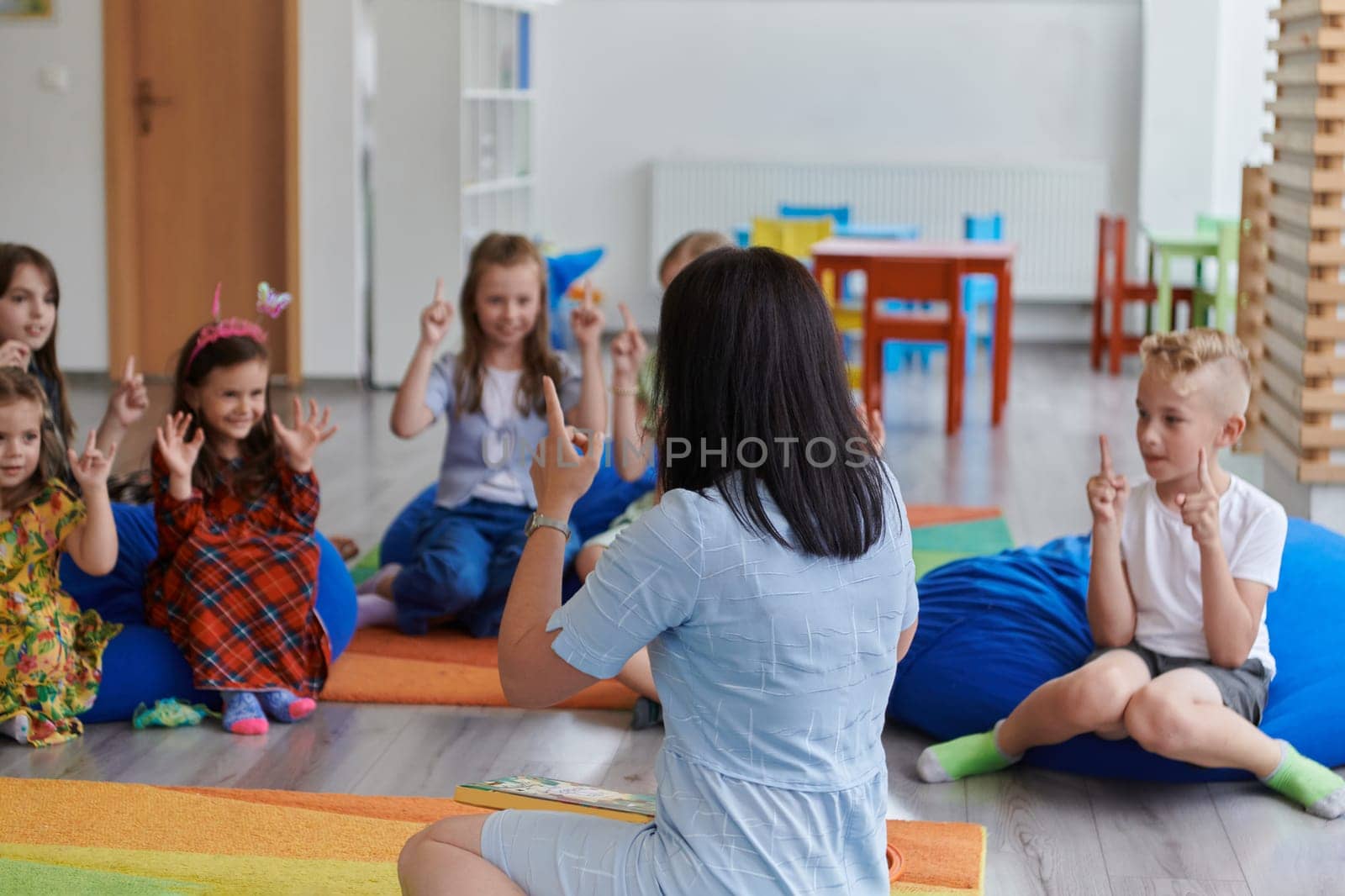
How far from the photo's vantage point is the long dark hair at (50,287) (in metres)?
3.19

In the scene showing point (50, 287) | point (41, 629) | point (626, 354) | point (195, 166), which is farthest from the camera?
point (195, 166)

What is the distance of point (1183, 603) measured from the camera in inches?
98.2

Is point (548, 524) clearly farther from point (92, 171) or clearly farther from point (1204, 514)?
point (92, 171)

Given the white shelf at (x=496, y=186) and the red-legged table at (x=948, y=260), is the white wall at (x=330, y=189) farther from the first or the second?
the red-legged table at (x=948, y=260)

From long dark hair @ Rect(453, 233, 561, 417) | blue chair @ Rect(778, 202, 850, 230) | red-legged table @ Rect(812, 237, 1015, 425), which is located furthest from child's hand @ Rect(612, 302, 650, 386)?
blue chair @ Rect(778, 202, 850, 230)

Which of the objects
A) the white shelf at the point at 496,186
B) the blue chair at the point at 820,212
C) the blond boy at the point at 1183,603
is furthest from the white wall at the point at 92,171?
the blond boy at the point at 1183,603

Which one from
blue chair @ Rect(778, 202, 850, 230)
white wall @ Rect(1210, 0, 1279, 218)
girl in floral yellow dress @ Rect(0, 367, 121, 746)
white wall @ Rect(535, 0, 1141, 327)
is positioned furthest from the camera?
white wall @ Rect(535, 0, 1141, 327)

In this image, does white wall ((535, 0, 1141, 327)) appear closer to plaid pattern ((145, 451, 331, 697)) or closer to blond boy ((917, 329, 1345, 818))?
plaid pattern ((145, 451, 331, 697))

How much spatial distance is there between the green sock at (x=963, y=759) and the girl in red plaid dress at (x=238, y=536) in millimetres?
1107

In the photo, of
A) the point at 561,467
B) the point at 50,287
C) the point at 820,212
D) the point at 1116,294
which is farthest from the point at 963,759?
the point at 820,212

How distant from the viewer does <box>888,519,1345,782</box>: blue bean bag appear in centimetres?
256

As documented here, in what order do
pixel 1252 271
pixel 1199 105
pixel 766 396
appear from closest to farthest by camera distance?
pixel 766 396, pixel 1252 271, pixel 1199 105

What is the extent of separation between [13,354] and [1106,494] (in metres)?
2.07

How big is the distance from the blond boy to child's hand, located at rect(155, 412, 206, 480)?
149 centimetres
